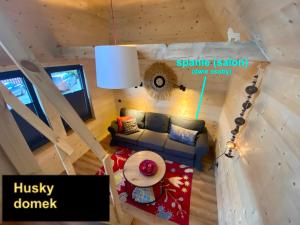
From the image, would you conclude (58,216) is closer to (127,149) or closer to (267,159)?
(267,159)

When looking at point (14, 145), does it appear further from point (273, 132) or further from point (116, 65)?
point (273, 132)

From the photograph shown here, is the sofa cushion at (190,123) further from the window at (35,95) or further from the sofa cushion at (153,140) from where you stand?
the window at (35,95)

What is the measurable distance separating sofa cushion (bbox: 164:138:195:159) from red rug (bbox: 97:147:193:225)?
0.86ft

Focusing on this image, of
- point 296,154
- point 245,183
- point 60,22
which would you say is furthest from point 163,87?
point 296,154

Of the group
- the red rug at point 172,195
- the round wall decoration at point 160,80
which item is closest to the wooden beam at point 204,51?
the round wall decoration at point 160,80

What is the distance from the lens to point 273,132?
1.20m

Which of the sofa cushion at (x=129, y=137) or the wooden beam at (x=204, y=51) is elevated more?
the wooden beam at (x=204, y=51)

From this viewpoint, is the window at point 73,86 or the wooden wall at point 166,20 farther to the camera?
the window at point 73,86

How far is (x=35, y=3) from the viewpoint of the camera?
6.65 feet

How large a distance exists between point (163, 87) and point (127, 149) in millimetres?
1733

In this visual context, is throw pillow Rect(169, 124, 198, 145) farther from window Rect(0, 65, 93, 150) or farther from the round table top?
window Rect(0, 65, 93, 150)

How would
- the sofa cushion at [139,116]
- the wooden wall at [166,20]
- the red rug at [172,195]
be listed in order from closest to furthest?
the red rug at [172,195] → the wooden wall at [166,20] → the sofa cushion at [139,116]

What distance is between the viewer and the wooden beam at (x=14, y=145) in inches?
36.6

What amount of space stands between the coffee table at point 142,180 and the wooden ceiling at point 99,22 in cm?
229
